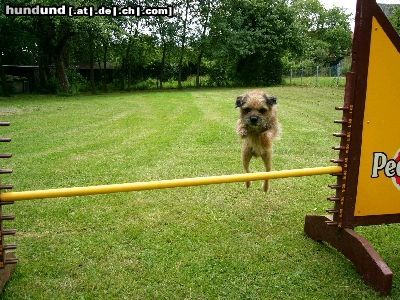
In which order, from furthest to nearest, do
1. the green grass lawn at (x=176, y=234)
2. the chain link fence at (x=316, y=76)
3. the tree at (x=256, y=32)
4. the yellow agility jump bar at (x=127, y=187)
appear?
the tree at (x=256, y=32), the chain link fence at (x=316, y=76), the green grass lawn at (x=176, y=234), the yellow agility jump bar at (x=127, y=187)

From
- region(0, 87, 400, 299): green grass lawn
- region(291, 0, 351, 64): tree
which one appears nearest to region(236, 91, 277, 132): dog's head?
region(0, 87, 400, 299): green grass lawn

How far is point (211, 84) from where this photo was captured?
118ft

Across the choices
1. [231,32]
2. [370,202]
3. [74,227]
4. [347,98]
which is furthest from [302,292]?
[231,32]

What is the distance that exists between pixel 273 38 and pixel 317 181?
30079 mm

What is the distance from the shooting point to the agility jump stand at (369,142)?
10.6 ft

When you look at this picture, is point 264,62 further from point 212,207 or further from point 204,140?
point 212,207

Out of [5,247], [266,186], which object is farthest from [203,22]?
[5,247]

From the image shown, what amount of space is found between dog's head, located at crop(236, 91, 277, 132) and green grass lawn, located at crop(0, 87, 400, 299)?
95 centimetres

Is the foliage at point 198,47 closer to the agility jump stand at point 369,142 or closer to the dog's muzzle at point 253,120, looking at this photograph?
the dog's muzzle at point 253,120

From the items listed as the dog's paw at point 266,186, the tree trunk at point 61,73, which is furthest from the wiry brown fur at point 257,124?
the tree trunk at point 61,73

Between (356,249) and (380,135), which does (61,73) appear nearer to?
(380,135)

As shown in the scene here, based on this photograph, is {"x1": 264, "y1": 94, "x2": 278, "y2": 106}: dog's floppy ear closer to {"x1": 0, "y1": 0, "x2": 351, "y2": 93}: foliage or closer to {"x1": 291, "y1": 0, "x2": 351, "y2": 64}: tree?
{"x1": 0, "y1": 0, "x2": 351, "y2": 93}: foliage

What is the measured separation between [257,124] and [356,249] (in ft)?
5.66

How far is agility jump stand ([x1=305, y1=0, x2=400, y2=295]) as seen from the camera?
322 cm
